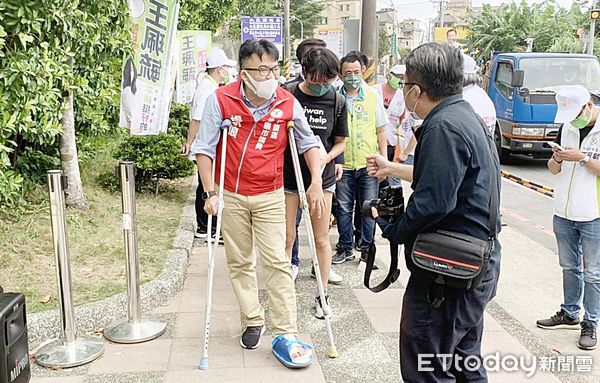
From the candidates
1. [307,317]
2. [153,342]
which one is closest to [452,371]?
[307,317]

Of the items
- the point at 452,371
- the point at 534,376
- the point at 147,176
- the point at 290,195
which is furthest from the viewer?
the point at 147,176

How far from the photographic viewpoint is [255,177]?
3.54 m

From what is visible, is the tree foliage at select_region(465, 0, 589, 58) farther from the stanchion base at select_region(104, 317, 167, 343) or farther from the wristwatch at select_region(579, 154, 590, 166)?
the stanchion base at select_region(104, 317, 167, 343)

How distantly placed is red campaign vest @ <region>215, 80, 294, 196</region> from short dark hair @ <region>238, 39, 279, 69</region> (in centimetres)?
19

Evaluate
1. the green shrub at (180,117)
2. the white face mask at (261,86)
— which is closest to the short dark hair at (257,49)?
the white face mask at (261,86)

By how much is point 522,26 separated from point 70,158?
3597cm

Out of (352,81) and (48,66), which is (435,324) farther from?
(48,66)

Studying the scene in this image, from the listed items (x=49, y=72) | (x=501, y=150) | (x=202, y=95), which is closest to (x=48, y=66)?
(x=49, y=72)

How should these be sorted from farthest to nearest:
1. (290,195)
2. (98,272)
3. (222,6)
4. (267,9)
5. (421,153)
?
(267,9)
(222,6)
(98,272)
(290,195)
(421,153)

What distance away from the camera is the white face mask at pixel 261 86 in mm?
3412

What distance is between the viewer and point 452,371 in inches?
106

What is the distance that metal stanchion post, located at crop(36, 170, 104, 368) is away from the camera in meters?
3.43

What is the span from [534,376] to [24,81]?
4.09 meters

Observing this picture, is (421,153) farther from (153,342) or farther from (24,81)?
(24,81)
